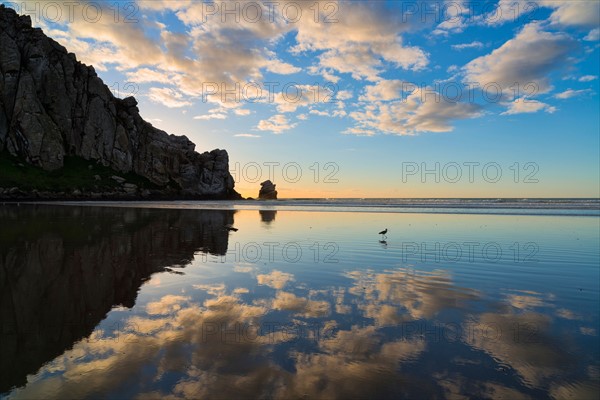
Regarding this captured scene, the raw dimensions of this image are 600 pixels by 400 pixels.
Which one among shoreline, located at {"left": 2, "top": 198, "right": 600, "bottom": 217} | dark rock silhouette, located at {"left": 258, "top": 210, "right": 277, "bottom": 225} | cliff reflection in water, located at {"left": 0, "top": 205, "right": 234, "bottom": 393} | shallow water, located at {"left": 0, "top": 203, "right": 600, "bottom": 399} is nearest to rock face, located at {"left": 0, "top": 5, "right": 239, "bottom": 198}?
shoreline, located at {"left": 2, "top": 198, "right": 600, "bottom": 217}

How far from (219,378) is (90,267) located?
9.62 meters

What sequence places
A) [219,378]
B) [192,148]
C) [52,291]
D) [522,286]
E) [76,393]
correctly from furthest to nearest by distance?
[192,148]
[522,286]
[52,291]
[219,378]
[76,393]

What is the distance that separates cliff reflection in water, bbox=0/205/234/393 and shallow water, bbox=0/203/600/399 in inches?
2.1

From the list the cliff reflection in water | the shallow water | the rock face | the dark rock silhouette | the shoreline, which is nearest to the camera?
the shallow water

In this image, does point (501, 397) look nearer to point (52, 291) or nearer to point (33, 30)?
point (52, 291)

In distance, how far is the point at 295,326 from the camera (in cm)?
752

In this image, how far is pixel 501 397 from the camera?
490 centimetres

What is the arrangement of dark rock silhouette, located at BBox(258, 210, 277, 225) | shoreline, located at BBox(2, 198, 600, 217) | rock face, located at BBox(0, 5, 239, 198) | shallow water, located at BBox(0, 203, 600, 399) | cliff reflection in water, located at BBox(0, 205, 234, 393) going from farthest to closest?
rock face, located at BBox(0, 5, 239, 198)
shoreline, located at BBox(2, 198, 600, 217)
dark rock silhouette, located at BBox(258, 210, 277, 225)
cliff reflection in water, located at BBox(0, 205, 234, 393)
shallow water, located at BBox(0, 203, 600, 399)

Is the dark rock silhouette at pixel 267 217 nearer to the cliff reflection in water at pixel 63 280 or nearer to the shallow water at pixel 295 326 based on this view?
the cliff reflection in water at pixel 63 280

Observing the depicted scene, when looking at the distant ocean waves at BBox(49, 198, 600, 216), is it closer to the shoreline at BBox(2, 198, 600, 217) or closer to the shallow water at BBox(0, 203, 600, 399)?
the shoreline at BBox(2, 198, 600, 217)

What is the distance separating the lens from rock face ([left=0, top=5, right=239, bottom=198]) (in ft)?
327

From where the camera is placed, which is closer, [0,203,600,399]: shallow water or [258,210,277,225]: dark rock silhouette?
[0,203,600,399]: shallow water

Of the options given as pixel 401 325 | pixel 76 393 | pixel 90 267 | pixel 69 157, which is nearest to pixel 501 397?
pixel 401 325

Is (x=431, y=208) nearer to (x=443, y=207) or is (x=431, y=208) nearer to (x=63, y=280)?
(x=443, y=207)
